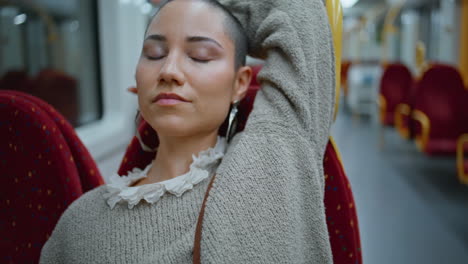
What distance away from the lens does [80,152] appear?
104 centimetres

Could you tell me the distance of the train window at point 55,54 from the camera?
6.13ft

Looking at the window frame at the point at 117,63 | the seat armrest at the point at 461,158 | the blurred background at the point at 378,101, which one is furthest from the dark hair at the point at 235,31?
the seat armrest at the point at 461,158

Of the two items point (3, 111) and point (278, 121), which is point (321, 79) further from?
point (3, 111)

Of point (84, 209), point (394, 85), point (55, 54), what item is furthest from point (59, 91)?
point (394, 85)

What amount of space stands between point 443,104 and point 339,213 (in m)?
3.16

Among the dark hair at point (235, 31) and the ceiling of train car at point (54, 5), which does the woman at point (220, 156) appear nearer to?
the dark hair at point (235, 31)

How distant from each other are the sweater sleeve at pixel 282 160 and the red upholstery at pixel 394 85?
467cm

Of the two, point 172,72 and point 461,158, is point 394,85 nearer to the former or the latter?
point 461,158

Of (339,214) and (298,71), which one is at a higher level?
(298,71)

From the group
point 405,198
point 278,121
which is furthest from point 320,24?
point 405,198

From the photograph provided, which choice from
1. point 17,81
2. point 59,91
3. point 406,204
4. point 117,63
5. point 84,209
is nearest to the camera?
point 84,209

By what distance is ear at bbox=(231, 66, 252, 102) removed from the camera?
844 mm

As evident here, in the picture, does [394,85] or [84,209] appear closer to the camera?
[84,209]

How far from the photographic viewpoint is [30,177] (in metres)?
0.99
